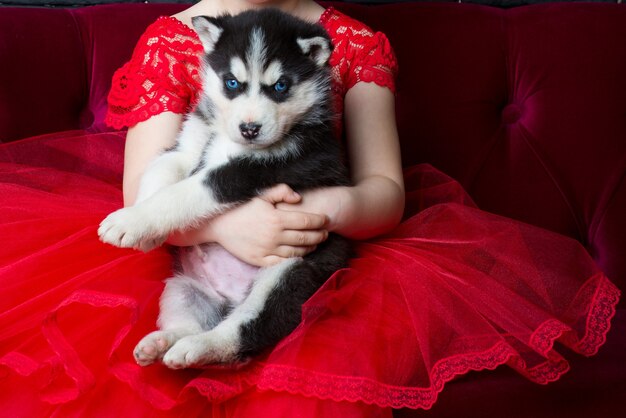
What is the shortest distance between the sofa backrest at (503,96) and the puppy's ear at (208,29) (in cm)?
67

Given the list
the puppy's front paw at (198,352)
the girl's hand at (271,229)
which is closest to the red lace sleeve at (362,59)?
the girl's hand at (271,229)

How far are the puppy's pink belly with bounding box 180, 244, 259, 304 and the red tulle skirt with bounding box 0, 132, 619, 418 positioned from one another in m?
0.06

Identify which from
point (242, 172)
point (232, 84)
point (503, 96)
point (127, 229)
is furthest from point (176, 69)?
point (503, 96)

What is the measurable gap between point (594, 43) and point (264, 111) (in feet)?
4.37

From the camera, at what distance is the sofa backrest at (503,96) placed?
2072mm

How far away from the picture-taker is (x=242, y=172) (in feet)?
4.50

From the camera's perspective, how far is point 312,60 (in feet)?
4.82

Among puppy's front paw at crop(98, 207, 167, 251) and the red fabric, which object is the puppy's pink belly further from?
the red fabric

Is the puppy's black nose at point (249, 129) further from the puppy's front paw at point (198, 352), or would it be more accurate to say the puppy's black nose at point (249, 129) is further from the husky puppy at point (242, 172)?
the puppy's front paw at point (198, 352)

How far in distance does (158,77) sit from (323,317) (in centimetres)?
85

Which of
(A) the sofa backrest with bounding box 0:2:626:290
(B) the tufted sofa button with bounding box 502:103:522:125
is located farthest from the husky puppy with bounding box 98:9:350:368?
(B) the tufted sofa button with bounding box 502:103:522:125

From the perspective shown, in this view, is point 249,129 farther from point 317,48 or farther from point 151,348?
point 151,348

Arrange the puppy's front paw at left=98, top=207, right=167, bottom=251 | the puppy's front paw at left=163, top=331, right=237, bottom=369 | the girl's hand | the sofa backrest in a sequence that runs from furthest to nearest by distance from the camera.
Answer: the sofa backrest < the girl's hand < the puppy's front paw at left=98, top=207, right=167, bottom=251 < the puppy's front paw at left=163, top=331, right=237, bottom=369

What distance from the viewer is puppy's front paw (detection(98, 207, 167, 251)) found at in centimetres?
125
